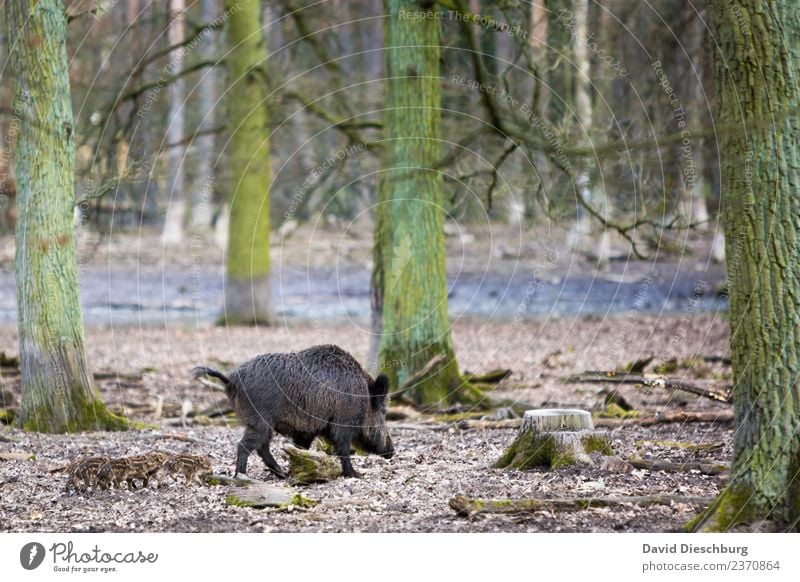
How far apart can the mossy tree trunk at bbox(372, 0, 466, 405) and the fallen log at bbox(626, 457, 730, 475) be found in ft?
13.8

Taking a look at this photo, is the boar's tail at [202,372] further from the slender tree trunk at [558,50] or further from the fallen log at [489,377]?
the slender tree trunk at [558,50]

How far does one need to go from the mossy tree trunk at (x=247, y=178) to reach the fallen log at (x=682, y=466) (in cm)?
1192

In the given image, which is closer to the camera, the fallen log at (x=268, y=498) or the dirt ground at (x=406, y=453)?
the dirt ground at (x=406, y=453)

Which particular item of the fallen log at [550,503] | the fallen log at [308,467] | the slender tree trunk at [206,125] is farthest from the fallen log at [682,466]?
the slender tree trunk at [206,125]

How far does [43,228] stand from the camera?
465 inches

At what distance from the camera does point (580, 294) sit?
26.5 metres

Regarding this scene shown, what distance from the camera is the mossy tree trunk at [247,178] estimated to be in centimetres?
2031

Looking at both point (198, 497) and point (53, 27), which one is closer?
point (198, 497)

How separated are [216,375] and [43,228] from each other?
351 centimetres

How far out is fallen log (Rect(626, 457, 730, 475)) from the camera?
9.39 m

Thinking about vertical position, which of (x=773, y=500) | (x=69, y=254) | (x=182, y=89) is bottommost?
(x=773, y=500)
